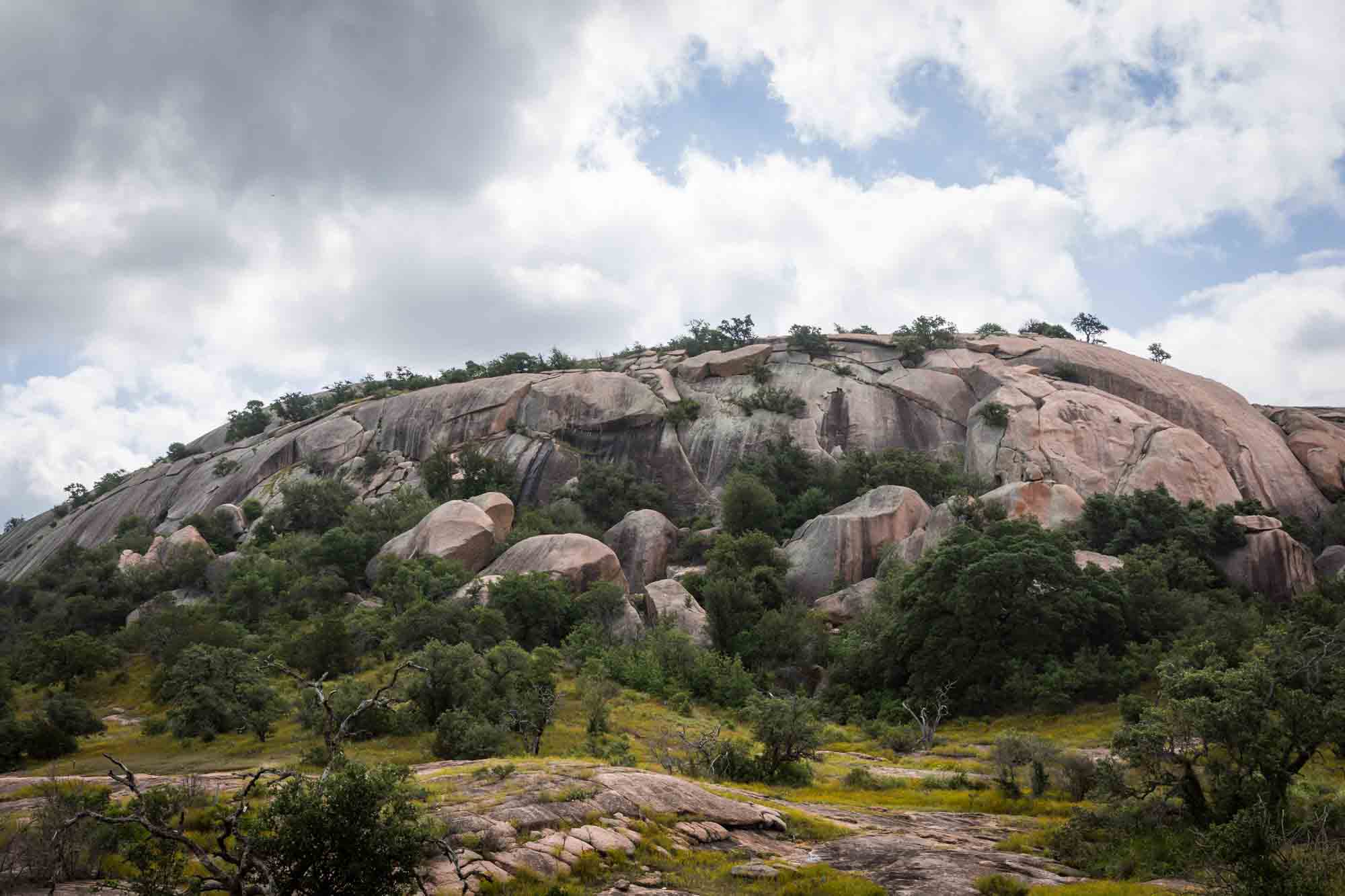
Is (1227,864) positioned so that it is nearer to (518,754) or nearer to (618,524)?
(518,754)

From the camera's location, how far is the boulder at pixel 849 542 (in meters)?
47.8

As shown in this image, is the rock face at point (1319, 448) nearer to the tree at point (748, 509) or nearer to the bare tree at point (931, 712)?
the tree at point (748, 509)

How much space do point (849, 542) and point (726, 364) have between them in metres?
24.6

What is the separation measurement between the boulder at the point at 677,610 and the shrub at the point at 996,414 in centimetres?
2476

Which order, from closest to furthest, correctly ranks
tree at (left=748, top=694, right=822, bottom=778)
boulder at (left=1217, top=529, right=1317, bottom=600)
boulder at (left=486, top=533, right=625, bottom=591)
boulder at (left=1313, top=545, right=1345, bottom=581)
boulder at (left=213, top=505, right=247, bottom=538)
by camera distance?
tree at (left=748, top=694, right=822, bottom=778), boulder at (left=1217, top=529, right=1317, bottom=600), boulder at (left=1313, top=545, right=1345, bottom=581), boulder at (left=486, top=533, right=625, bottom=591), boulder at (left=213, top=505, right=247, bottom=538)

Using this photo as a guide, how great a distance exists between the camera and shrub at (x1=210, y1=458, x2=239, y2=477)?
68.3 meters

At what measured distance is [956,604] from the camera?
3409 cm

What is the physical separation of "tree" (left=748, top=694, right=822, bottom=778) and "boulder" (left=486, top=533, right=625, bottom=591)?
22.8 m

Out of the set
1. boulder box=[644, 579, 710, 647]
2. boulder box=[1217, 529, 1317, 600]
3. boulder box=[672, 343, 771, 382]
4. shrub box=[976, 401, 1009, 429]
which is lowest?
boulder box=[644, 579, 710, 647]

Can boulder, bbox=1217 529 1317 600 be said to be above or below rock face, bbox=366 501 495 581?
below

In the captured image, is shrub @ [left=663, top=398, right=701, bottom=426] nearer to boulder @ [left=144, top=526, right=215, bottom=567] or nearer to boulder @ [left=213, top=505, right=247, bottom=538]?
boulder @ [left=213, top=505, right=247, bottom=538]

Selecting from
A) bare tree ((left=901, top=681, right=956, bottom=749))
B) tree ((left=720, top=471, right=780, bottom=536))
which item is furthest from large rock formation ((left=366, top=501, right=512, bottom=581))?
bare tree ((left=901, top=681, right=956, bottom=749))

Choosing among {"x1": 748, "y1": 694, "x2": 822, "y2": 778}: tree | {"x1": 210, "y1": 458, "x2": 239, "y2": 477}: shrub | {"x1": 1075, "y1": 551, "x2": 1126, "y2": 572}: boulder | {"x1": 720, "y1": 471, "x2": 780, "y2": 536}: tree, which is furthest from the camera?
{"x1": 210, "y1": 458, "x2": 239, "y2": 477}: shrub

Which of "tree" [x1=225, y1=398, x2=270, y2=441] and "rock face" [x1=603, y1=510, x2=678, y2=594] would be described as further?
"tree" [x1=225, y1=398, x2=270, y2=441]
